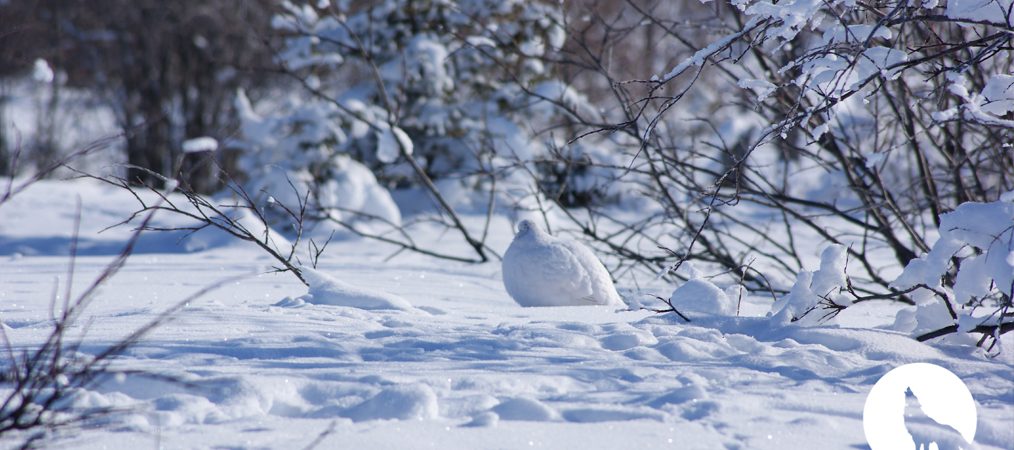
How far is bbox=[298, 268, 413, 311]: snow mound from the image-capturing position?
11.7 ft

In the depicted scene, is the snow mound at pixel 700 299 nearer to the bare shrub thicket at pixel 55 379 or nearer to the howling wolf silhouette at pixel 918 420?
the howling wolf silhouette at pixel 918 420

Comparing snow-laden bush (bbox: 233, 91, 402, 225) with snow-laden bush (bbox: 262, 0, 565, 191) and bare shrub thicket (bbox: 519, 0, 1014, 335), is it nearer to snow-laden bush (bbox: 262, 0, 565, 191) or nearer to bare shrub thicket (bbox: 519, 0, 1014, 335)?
snow-laden bush (bbox: 262, 0, 565, 191)

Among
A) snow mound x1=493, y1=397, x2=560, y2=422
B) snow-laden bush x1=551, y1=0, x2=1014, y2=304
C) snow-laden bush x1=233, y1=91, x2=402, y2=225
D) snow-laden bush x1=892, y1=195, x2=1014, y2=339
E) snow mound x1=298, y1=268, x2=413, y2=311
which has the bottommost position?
snow mound x1=493, y1=397, x2=560, y2=422

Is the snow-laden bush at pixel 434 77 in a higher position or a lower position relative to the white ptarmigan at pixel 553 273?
higher

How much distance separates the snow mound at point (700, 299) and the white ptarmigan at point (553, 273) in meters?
0.52

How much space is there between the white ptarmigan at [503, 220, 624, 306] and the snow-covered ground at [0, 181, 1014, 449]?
12cm

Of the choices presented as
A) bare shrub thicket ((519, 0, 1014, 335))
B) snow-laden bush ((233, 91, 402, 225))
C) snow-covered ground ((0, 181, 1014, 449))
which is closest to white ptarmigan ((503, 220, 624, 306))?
snow-covered ground ((0, 181, 1014, 449))

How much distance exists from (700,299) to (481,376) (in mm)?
1180

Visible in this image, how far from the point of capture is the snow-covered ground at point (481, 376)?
2.12 m

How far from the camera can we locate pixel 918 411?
7.76 feet

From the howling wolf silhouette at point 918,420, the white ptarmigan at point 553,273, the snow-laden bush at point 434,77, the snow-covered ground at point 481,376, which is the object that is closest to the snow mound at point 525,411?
the snow-covered ground at point 481,376

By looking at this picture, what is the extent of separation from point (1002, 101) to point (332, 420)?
6.98 ft

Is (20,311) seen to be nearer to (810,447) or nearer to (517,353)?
(517,353)

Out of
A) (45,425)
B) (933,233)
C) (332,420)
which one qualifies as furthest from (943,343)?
(933,233)
